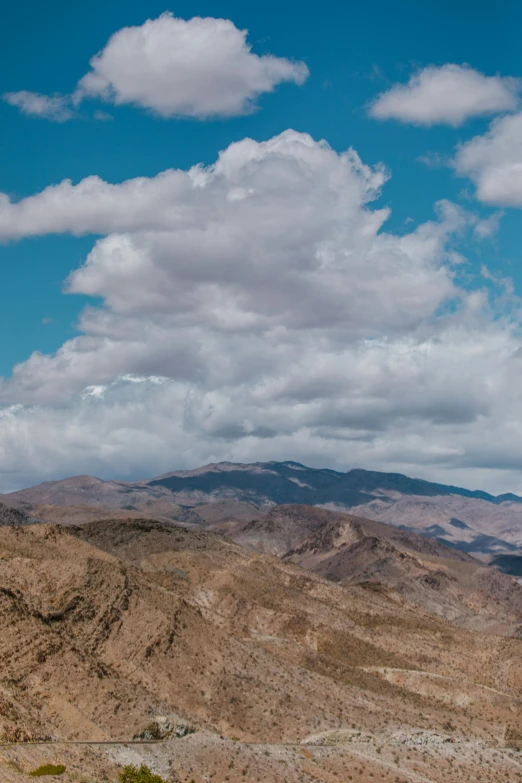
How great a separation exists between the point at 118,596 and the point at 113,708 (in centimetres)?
2109

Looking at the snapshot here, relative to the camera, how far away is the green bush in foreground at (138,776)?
1988 inches

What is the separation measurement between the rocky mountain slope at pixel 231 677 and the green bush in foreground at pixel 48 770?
2.49ft

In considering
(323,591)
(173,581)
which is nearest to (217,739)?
(173,581)

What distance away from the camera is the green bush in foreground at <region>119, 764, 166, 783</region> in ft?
166

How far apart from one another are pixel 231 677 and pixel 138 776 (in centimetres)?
2536

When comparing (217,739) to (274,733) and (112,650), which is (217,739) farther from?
(112,650)

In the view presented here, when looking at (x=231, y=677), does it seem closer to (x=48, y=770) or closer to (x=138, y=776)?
(x=138, y=776)

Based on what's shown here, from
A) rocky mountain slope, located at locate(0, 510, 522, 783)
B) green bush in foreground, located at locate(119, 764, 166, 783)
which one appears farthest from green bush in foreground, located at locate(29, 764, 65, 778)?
green bush in foreground, located at locate(119, 764, 166, 783)

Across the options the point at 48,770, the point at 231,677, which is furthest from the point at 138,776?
the point at 231,677

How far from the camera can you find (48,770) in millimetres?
46906

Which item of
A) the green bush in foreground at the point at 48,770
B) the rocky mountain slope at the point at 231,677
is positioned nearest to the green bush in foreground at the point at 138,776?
the rocky mountain slope at the point at 231,677

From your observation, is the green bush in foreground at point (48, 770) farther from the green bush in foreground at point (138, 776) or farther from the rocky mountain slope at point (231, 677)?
the green bush in foreground at point (138, 776)

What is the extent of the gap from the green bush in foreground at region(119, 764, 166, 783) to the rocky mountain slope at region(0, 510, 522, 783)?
0.83 metres

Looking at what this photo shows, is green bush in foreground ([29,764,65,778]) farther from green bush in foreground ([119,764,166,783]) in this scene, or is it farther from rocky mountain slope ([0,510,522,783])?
green bush in foreground ([119,764,166,783])
